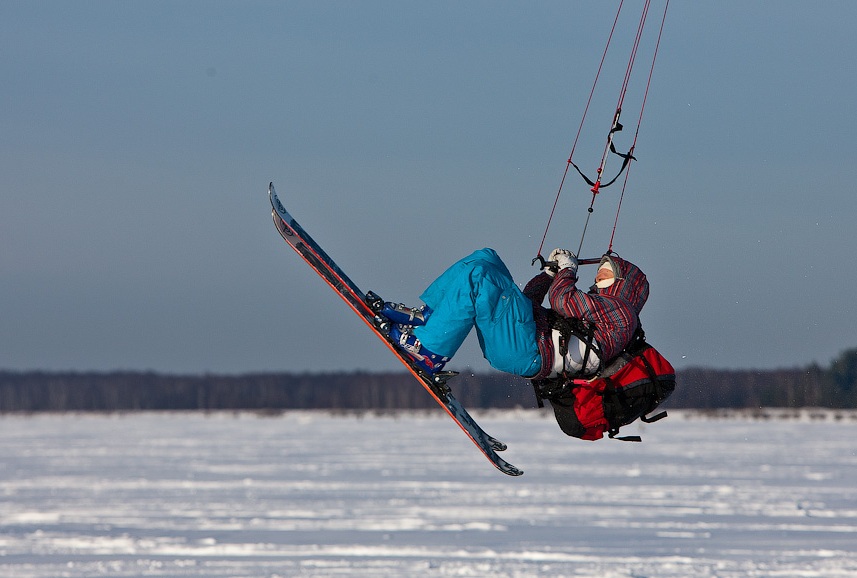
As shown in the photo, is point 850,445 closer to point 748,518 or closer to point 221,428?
point 748,518

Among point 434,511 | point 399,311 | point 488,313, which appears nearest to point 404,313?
point 399,311

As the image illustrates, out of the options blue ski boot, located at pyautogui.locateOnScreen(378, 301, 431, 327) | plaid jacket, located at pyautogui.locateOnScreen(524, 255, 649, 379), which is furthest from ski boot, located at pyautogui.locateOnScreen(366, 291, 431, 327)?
plaid jacket, located at pyautogui.locateOnScreen(524, 255, 649, 379)

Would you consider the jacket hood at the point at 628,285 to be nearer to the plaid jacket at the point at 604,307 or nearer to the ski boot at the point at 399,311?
the plaid jacket at the point at 604,307

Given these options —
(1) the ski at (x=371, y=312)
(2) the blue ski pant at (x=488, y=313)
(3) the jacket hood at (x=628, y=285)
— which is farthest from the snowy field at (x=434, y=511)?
(2) the blue ski pant at (x=488, y=313)

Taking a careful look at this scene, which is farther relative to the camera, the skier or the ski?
the ski

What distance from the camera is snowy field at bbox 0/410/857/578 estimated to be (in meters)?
13.4

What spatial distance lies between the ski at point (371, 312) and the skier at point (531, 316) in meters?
0.22

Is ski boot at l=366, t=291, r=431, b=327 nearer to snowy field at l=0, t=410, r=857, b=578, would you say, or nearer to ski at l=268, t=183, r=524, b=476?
ski at l=268, t=183, r=524, b=476

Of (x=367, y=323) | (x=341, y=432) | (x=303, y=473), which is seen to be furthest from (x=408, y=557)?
(x=341, y=432)

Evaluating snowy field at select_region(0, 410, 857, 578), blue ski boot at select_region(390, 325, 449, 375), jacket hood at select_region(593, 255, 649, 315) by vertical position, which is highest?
jacket hood at select_region(593, 255, 649, 315)

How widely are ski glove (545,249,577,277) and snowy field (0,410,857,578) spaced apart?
6.69m

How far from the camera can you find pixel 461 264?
21.2 ft

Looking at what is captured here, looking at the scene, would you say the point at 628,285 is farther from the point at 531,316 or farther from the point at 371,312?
the point at 371,312

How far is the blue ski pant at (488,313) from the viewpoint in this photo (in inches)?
251
